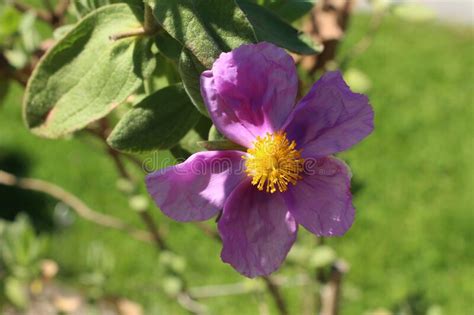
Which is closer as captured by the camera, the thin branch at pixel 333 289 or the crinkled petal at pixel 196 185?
the crinkled petal at pixel 196 185

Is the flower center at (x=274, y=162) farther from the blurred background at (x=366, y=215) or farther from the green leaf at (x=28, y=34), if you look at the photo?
the blurred background at (x=366, y=215)

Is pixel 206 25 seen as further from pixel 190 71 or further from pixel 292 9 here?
pixel 292 9

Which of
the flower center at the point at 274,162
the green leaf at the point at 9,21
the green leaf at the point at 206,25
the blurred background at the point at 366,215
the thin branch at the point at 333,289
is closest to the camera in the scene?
the green leaf at the point at 206,25

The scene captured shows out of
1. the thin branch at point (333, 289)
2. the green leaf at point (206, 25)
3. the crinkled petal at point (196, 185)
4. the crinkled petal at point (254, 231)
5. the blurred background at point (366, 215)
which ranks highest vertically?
the green leaf at point (206, 25)

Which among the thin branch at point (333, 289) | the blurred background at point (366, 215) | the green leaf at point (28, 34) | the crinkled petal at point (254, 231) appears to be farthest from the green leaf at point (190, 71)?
the blurred background at point (366, 215)

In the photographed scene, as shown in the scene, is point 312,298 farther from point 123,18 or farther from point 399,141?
point 399,141
